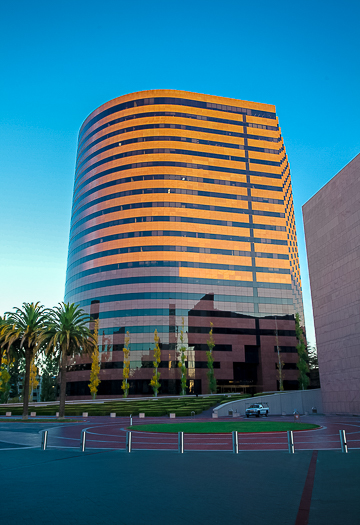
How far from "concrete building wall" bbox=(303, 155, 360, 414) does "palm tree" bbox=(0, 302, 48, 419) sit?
110 ft

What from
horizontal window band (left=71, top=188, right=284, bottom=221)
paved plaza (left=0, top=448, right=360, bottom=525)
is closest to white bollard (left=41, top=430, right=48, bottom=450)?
paved plaza (left=0, top=448, right=360, bottom=525)

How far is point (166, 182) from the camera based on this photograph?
85.7 metres

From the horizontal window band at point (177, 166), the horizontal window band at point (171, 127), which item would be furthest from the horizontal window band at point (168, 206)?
the horizontal window band at point (171, 127)

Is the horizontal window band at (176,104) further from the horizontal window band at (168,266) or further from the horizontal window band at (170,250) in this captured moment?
the horizontal window band at (168,266)

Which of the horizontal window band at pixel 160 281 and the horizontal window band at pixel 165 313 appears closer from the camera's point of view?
the horizontal window band at pixel 165 313

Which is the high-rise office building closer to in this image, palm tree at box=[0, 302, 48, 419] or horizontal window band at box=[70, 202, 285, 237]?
horizontal window band at box=[70, 202, 285, 237]

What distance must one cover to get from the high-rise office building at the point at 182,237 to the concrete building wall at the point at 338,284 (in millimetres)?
35909

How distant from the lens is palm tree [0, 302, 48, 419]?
1748 inches

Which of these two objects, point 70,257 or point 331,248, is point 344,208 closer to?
point 331,248

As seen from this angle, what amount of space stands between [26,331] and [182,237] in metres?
44.1

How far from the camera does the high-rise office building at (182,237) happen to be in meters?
78.6

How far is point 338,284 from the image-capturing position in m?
42.6

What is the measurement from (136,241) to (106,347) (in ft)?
76.1

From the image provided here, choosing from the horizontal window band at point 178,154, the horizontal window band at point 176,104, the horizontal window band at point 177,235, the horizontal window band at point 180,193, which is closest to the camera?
the horizontal window band at point 177,235
